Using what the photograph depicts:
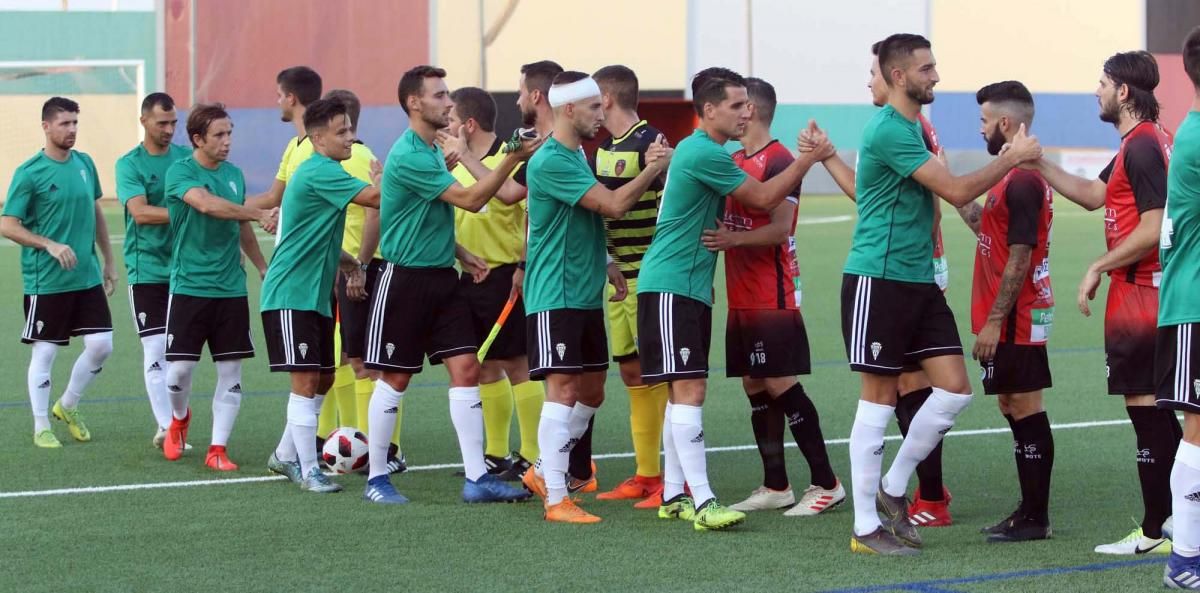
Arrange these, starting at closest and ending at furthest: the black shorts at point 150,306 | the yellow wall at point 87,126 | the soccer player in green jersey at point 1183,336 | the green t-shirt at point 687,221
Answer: the soccer player in green jersey at point 1183,336, the green t-shirt at point 687,221, the black shorts at point 150,306, the yellow wall at point 87,126

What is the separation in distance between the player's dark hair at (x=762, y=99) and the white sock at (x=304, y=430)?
2965 millimetres

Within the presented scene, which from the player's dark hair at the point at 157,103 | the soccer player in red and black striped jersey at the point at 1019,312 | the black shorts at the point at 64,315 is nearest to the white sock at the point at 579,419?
the soccer player in red and black striped jersey at the point at 1019,312

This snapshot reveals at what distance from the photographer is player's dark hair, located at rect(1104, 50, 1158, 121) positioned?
6793 mm

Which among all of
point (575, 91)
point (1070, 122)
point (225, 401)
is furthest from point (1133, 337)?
point (1070, 122)

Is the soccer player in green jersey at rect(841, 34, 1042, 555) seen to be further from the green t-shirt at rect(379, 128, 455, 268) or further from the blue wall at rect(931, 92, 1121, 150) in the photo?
the blue wall at rect(931, 92, 1121, 150)

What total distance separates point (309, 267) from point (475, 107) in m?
1.38

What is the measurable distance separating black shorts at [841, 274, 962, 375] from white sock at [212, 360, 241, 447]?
420cm

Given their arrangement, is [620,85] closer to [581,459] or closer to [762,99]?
[762,99]

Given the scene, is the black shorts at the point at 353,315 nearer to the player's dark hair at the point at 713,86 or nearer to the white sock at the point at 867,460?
the player's dark hair at the point at 713,86

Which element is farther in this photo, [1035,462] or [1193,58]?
[1035,462]

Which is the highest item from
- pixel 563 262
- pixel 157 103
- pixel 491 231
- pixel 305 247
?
pixel 157 103

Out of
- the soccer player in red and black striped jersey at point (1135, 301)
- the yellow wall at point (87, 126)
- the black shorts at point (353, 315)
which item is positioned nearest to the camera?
the soccer player in red and black striped jersey at point (1135, 301)

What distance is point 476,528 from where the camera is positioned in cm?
755

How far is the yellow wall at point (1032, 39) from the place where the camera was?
49250 mm
